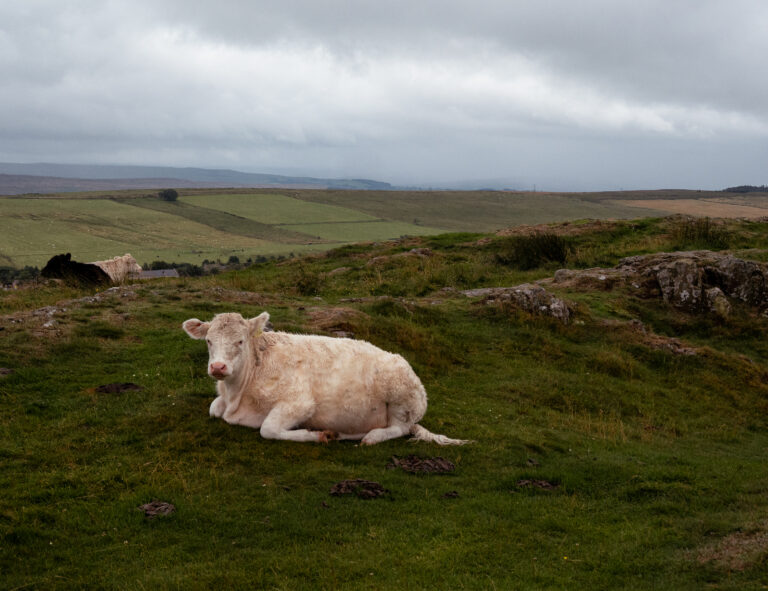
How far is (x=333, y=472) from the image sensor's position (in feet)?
33.2

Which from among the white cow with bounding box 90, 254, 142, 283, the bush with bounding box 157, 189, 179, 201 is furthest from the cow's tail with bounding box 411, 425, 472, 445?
the bush with bounding box 157, 189, 179, 201

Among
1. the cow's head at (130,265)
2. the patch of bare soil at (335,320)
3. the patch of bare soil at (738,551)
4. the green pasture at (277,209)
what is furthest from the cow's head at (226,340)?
the green pasture at (277,209)

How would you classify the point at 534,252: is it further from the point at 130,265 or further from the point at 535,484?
the point at 535,484

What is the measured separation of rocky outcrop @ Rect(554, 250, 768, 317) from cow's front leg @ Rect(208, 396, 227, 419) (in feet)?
60.0

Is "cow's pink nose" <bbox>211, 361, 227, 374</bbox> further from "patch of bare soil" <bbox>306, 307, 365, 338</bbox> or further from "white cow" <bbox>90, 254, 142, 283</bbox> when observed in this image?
"white cow" <bbox>90, 254, 142, 283</bbox>

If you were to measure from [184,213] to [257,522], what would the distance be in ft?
401

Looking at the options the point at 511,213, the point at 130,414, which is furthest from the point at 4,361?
Answer: the point at 511,213

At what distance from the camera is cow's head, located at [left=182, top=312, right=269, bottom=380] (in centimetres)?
1092

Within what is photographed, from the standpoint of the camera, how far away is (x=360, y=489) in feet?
31.0

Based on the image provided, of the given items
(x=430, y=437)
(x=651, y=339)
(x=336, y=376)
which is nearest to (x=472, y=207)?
(x=651, y=339)

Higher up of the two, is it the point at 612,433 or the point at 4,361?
the point at 4,361

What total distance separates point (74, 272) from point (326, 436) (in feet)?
66.0

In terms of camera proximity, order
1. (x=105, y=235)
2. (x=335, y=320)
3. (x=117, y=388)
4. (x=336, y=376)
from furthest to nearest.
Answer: (x=105, y=235) → (x=335, y=320) → (x=117, y=388) → (x=336, y=376)

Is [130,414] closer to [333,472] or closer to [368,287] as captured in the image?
[333,472]
